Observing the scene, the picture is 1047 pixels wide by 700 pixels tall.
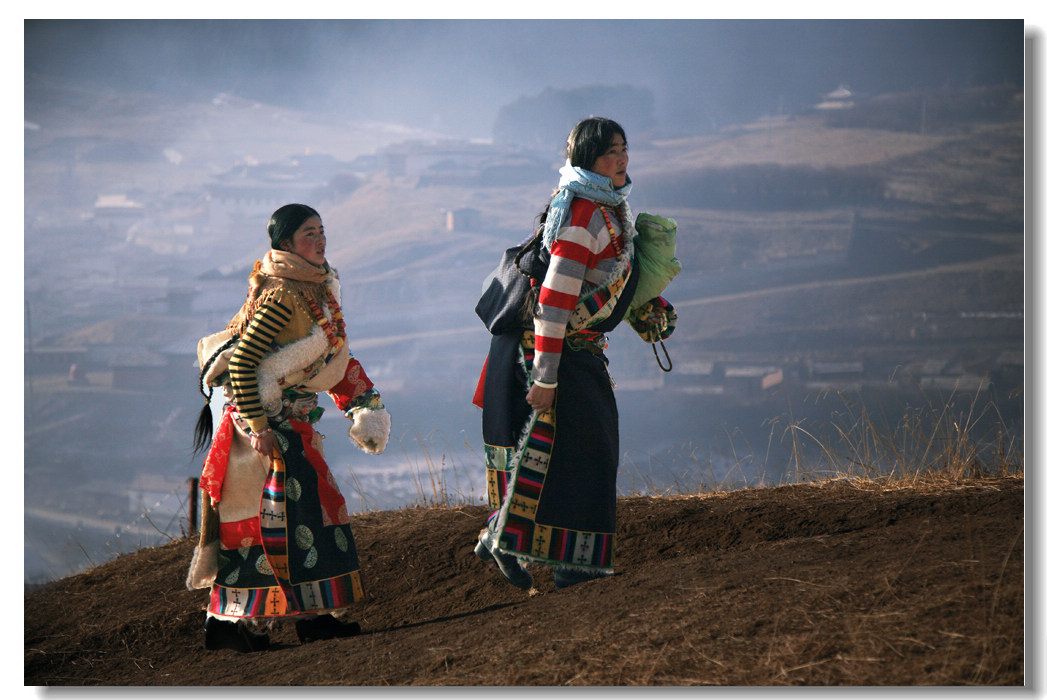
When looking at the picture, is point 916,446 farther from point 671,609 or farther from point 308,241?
point 308,241

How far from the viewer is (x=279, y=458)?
10.5 feet

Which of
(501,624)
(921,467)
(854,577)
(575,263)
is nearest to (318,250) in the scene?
(575,263)

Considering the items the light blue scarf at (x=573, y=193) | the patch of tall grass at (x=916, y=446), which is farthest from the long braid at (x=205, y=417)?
the patch of tall grass at (x=916, y=446)

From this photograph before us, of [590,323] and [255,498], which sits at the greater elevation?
[590,323]

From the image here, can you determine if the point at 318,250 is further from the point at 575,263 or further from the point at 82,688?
the point at 82,688

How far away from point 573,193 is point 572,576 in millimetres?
1322

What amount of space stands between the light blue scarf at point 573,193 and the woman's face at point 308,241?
761mm

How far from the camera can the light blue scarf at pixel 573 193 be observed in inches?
126

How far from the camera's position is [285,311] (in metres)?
3.14

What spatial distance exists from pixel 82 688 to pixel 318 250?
1678mm

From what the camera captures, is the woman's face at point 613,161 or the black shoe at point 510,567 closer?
the woman's face at point 613,161

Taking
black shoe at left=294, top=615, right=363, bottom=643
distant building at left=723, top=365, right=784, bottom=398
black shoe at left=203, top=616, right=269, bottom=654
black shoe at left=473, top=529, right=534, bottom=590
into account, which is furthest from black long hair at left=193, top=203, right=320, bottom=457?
distant building at left=723, top=365, right=784, bottom=398

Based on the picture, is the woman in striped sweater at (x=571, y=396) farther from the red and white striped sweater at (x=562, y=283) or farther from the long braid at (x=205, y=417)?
the long braid at (x=205, y=417)

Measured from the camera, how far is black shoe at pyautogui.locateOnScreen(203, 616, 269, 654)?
10.8 feet
